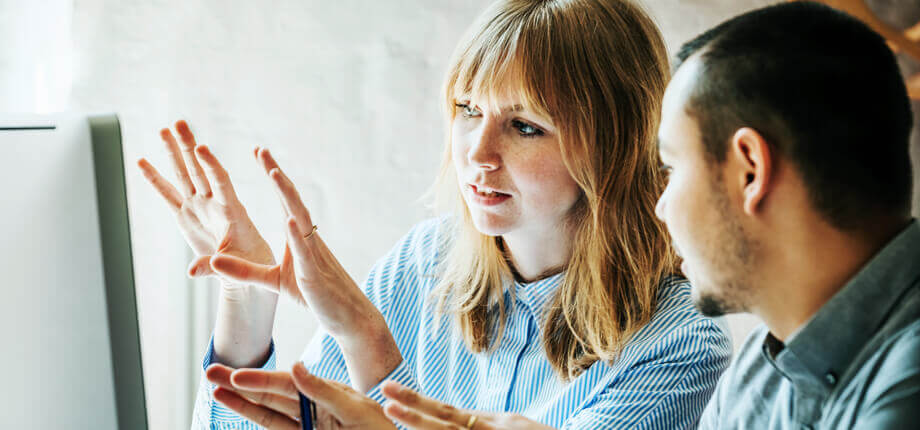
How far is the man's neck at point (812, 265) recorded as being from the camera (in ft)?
2.88

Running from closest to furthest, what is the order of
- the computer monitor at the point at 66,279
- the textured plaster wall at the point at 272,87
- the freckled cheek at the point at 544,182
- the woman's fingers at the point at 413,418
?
the computer monitor at the point at 66,279, the woman's fingers at the point at 413,418, the freckled cheek at the point at 544,182, the textured plaster wall at the point at 272,87

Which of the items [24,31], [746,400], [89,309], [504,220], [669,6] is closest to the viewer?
[89,309]

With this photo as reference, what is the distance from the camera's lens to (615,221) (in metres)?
1.43

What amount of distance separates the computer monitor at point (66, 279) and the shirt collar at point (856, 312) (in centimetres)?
74

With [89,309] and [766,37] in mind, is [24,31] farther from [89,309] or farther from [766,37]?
[766,37]

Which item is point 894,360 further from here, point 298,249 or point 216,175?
point 216,175

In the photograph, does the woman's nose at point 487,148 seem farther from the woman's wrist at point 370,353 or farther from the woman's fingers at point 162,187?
the woman's fingers at point 162,187

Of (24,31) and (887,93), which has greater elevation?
(24,31)

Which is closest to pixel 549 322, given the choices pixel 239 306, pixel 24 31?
pixel 239 306

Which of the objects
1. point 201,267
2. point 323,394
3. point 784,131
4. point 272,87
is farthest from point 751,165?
point 272,87

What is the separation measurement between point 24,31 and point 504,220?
5.04 ft

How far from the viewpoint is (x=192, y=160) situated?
1297 mm

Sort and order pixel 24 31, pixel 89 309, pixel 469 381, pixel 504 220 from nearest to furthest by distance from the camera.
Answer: pixel 89 309
pixel 504 220
pixel 469 381
pixel 24 31

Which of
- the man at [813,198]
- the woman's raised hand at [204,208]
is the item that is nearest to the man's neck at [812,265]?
the man at [813,198]
